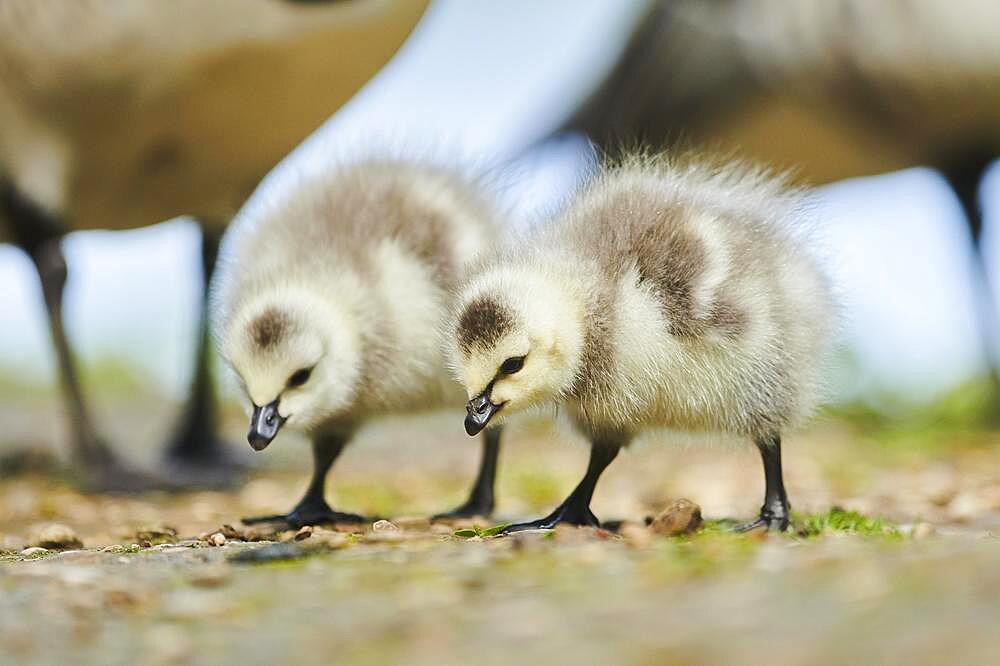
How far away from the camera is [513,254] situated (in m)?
2.21

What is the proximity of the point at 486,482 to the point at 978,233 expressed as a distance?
3501mm

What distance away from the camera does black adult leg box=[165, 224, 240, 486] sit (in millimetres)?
4332

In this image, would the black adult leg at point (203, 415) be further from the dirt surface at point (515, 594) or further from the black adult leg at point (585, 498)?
the black adult leg at point (585, 498)

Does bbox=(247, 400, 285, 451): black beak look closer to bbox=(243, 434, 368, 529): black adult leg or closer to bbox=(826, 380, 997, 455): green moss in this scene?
bbox=(243, 434, 368, 529): black adult leg

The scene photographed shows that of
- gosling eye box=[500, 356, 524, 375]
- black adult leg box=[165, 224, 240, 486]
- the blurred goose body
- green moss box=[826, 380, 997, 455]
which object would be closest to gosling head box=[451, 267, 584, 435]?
gosling eye box=[500, 356, 524, 375]

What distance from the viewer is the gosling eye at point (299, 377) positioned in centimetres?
227

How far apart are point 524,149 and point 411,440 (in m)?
1.49

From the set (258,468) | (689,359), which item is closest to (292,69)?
(258,468)

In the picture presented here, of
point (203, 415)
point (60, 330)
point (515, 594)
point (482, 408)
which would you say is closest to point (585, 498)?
point (482, 408)

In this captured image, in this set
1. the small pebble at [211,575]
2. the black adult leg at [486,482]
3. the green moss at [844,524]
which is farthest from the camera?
the black adult leg at [486,482]

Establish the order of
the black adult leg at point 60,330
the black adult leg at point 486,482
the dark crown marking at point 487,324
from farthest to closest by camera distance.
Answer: the black adult leg at point 60,330 < the black adult leg at point 486,482 < the dark crown marking at point 487,324

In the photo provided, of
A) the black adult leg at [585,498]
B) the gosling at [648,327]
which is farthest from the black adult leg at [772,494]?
the black adult leg at [585,498]

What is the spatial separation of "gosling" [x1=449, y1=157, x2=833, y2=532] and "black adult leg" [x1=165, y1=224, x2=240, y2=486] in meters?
2.36

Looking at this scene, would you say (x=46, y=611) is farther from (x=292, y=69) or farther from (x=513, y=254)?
(x=292, y=69)
